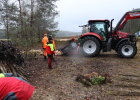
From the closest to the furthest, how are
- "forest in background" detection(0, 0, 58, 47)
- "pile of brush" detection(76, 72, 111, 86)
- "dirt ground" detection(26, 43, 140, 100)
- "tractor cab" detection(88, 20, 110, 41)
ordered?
"dirt ground" detection(26, 43, 140, 100)
"pile of brush" detection(76, 72, 111, 86)
"tractor cab" detection(88, 20, 110, 41)
"forest in background" detection(0, 0, 58, 47)

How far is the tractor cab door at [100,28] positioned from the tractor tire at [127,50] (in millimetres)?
1259

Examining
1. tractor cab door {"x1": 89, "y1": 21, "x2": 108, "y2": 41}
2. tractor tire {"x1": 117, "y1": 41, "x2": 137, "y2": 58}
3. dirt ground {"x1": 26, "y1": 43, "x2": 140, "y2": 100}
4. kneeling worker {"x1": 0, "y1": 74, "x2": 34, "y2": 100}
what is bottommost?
dirt ground {"x1": 26, "y1": 43, "x2": 140, "y2": 100}

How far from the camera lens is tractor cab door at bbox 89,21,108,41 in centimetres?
1520

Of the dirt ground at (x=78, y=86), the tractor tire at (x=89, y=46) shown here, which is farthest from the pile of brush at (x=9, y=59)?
the tractor tire at (x=89, y=46)

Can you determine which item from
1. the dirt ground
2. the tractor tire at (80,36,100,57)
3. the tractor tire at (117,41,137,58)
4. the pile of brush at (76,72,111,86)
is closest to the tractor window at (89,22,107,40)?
the tractor tire at (80,36,100,57)

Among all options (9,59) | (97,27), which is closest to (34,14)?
(97,27)

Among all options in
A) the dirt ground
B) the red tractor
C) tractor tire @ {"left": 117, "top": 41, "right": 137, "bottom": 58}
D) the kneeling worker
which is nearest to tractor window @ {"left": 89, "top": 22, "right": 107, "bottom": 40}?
the red tractor

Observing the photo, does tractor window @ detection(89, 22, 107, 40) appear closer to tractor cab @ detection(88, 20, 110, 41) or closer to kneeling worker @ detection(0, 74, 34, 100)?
tractor cab @ detection(88, 20, 110, 41)

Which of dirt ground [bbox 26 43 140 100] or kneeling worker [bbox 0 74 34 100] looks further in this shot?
dirt ground [bbox 26 43 140 100]

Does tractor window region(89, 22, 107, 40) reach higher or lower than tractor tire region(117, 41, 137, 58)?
higher

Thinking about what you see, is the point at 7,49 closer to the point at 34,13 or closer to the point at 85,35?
the point at 85,35

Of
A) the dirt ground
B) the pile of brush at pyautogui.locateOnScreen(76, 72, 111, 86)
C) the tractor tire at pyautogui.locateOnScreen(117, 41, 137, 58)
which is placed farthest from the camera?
the tractor tire at pyautogui.locateOnScreen(117, 41, 137, 58)

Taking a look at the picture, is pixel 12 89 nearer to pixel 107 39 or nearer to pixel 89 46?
pixel 89 46

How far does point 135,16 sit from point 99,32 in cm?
243
